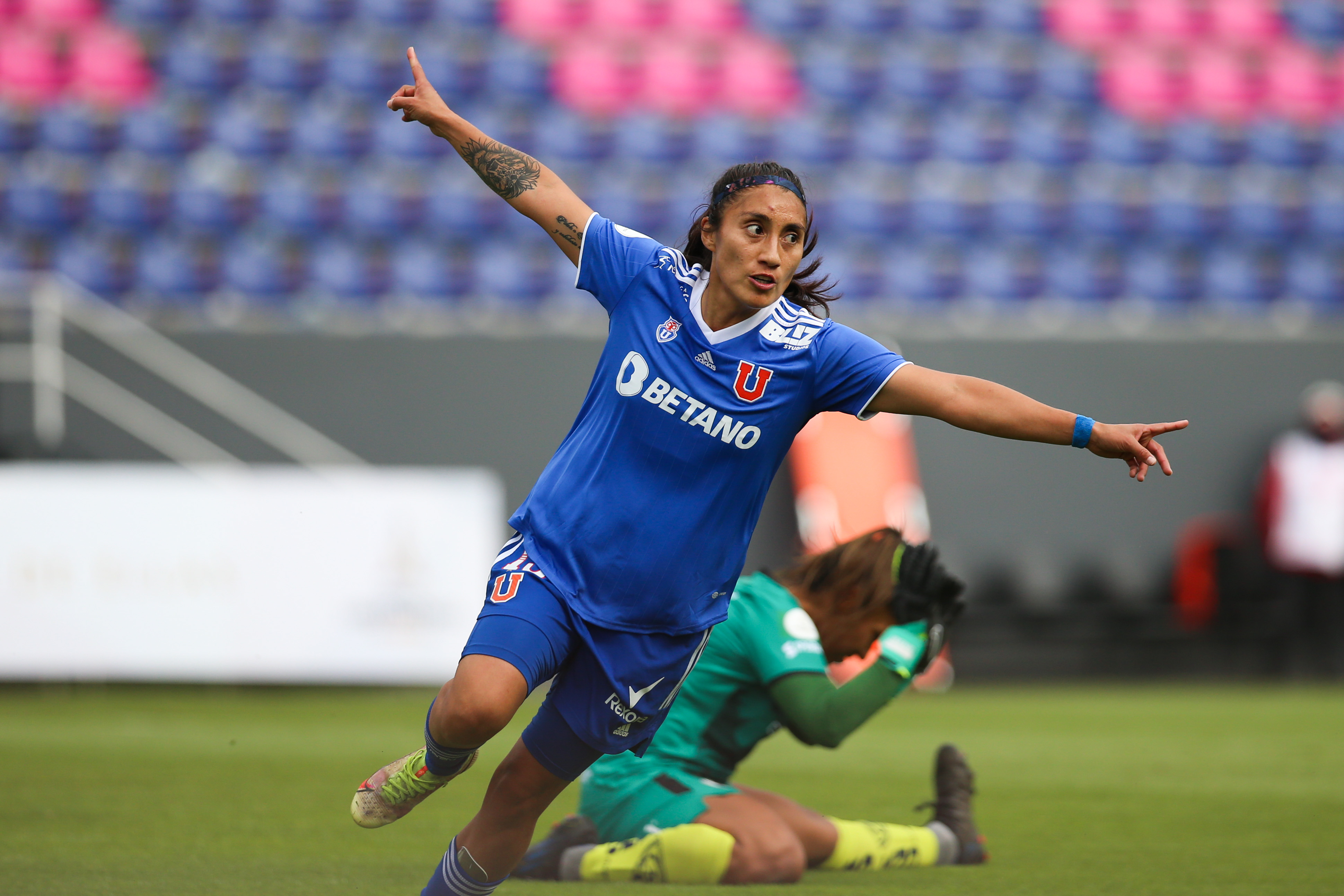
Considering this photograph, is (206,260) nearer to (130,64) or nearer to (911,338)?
Answer: (130,64)

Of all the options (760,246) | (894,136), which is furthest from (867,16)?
(760,246)

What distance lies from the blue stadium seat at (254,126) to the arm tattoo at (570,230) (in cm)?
1075

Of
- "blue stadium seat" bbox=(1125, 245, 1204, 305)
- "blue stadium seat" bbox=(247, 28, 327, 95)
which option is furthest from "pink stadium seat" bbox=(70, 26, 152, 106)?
"blue stadium seat" bbox=(1125, 245, 1204, 305)

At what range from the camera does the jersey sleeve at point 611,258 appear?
3711 millimetres

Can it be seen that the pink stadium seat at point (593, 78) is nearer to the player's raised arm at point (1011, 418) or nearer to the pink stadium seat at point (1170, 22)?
the pink stadium seat at point (1170, 22)

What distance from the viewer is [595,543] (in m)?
3.47

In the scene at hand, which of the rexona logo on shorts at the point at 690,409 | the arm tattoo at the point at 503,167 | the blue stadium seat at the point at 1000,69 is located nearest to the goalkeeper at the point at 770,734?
the rexona logo on shorts at the point at 690,409

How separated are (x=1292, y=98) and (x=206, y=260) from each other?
11.4 m

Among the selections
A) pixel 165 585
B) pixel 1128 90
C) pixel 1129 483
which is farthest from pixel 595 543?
pixel 1128 90

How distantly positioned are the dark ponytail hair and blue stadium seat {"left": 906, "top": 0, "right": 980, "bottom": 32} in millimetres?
12187

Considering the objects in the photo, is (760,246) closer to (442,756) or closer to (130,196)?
(442,756)

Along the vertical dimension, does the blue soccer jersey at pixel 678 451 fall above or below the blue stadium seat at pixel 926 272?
below

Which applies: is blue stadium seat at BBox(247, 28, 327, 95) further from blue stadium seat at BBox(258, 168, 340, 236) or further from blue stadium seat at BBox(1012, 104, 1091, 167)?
blue stadium seat at BBox(1012, 104, 1091, 167)

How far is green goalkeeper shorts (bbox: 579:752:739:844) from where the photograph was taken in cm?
445
